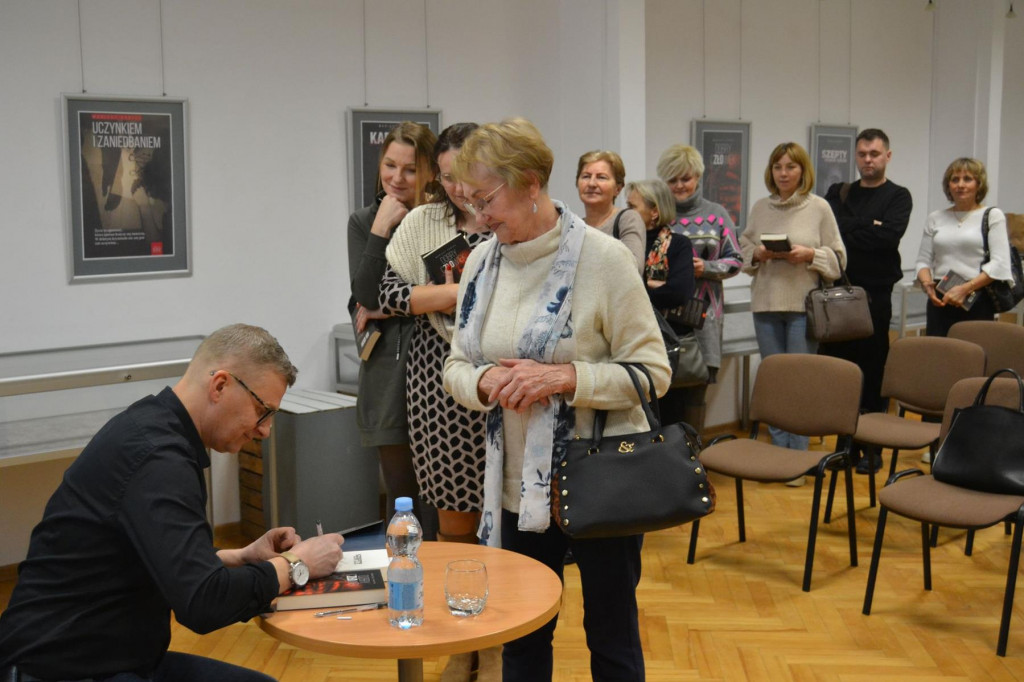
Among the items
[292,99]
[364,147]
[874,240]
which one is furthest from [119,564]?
[874,240]

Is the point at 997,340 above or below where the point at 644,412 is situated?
below

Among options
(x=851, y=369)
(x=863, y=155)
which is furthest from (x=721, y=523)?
(x=863, y=155)

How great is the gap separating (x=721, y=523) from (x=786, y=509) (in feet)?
1.52

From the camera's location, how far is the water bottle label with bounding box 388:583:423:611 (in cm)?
211

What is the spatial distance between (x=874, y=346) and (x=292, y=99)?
3710mm

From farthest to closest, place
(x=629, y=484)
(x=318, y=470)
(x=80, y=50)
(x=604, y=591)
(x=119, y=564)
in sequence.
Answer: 1. (x=318, y=470)
2. (x=80, y=50)
3. (x=604, y=591)
4. (x=629, y=484)
5. (x=119, y=564)

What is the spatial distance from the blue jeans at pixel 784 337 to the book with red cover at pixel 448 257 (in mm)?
3188

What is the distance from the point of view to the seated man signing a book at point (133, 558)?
194 centimetres

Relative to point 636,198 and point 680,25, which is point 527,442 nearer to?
point 636,198

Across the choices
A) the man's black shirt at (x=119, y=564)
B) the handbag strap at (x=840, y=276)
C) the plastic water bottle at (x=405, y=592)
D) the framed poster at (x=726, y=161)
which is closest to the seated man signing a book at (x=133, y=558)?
the man's black shirt at (x=119, y=564)

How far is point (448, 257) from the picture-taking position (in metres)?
3.40

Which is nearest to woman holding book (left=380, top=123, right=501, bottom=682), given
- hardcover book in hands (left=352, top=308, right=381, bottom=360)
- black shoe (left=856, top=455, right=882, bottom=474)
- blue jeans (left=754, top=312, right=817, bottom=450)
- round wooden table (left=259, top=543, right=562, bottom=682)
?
hardcover book in hands (left=352, top=308, right=381, bottom=360)

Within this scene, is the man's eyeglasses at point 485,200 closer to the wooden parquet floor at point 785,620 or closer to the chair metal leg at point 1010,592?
the wooden parquet floor at point 785,620

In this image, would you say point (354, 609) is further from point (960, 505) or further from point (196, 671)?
point (960, 505)
